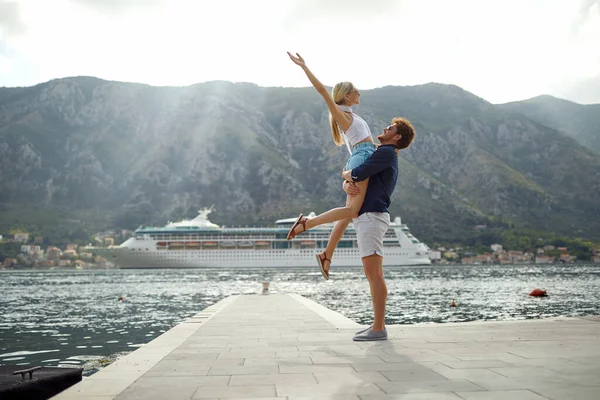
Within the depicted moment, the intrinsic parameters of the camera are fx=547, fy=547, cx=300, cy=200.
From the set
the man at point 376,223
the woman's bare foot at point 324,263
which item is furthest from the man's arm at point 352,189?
the woman's bare foot at point 324,263

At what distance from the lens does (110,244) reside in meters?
93.4

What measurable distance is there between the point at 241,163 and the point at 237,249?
46.8 metres

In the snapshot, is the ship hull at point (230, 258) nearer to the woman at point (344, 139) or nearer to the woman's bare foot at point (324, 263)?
the woman's bare foot at point (324, 263)

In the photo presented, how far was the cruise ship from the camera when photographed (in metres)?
76.1

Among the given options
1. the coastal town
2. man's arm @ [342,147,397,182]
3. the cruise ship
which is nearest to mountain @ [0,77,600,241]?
the coastal town

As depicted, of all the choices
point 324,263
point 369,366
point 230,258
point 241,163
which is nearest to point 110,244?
point 230,258

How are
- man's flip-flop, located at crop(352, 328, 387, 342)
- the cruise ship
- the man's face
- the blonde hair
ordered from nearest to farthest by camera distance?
man's flip-flop, located at crop(352, 328, 387, 342) → the man's face → the blonde hair → the cruise ship

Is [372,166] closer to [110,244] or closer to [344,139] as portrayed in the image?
[344,139]

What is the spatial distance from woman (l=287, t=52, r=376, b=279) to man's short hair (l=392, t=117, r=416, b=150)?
264 millimetres

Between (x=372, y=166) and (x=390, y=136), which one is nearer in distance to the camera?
(x=372, y=166)

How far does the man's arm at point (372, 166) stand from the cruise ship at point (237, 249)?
70.8 meters

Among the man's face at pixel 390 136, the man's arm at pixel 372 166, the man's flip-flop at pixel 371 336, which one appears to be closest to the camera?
the man's arm at pixel 372 166

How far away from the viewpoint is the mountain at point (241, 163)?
114312 millimetres

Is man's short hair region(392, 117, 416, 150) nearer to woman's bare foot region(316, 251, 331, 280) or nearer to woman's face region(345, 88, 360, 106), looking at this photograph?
woman's face region(345, 88, 360, 106)
